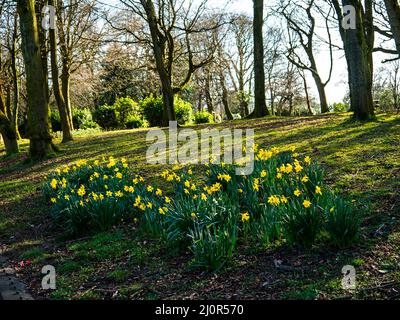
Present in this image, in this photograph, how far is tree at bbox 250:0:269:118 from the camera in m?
15.6

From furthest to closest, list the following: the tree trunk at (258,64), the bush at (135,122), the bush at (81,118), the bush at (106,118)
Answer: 1. the bush at (106,118)
2. the bush at (81,118)
3. the bush at (135,122)
4. the tree trunk at (258,64)

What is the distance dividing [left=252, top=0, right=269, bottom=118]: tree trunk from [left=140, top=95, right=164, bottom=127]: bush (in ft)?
33.1

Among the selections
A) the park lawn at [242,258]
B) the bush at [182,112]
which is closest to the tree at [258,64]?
the park lawn at [242,258]

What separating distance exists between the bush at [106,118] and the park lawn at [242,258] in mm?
21277

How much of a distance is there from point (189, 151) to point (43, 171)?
12.0ft

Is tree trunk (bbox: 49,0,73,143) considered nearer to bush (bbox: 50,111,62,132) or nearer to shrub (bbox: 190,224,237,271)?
bush (bbox: 50,111,62,132)

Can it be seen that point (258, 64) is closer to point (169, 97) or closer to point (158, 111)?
point (169, 97)

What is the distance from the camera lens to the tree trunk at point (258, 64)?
1557 centimetres

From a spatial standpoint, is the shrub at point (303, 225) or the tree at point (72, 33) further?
the tree at point (72, 33)

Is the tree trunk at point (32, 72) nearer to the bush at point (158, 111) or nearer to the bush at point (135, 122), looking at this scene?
the bush at point (158, 111)

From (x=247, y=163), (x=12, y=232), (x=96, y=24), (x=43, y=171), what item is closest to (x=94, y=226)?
(x=12, y=232)

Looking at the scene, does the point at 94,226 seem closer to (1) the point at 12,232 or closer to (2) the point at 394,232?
(1) the point at 12,232

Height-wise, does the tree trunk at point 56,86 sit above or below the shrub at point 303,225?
above

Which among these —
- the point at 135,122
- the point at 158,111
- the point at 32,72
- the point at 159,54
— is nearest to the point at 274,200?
the point at 32,72
